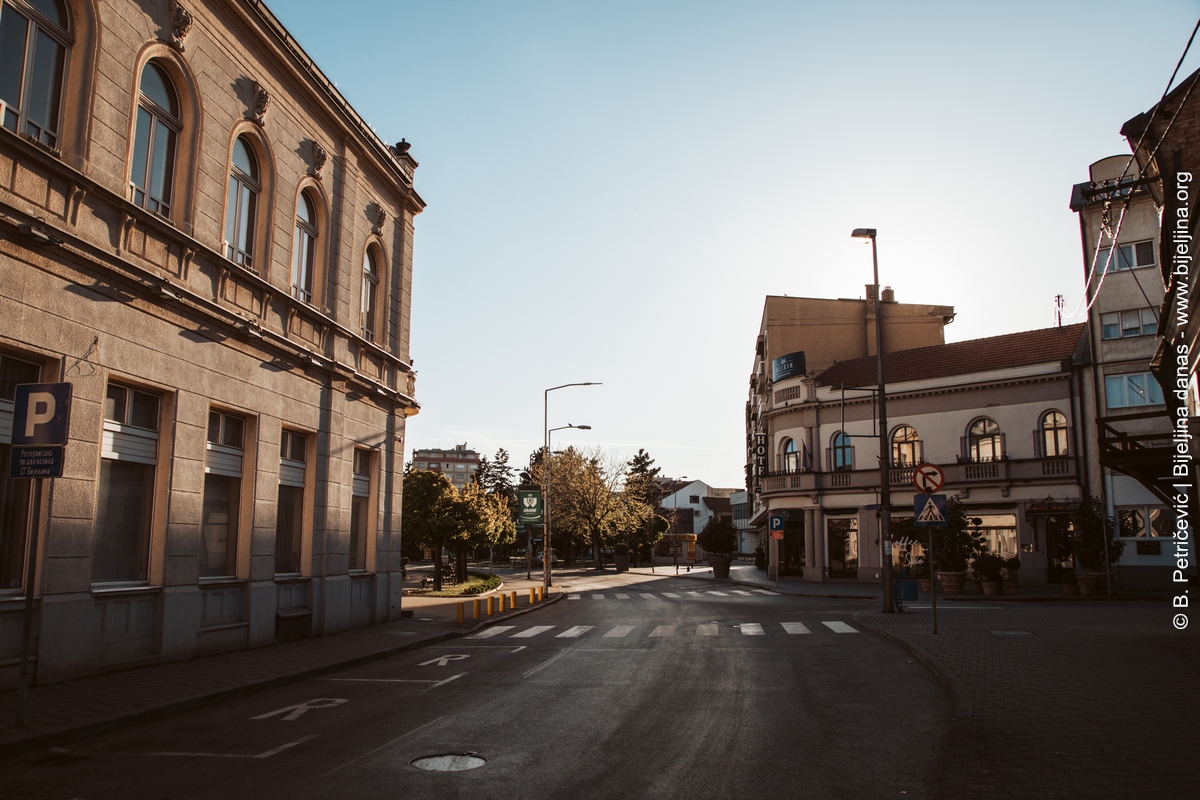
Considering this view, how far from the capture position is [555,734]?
331 inches

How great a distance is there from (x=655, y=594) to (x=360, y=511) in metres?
17.1

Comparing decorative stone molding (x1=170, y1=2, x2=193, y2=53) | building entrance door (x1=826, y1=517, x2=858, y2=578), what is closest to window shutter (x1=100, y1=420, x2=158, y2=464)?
decorative stone molding (x1=170, y1=2, x2=193, y2=53)

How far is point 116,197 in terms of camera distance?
11695mm

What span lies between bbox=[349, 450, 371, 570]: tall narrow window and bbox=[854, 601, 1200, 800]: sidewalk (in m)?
11.6

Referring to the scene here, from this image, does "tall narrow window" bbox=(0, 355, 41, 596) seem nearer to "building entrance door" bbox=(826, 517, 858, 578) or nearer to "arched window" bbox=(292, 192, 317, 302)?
"arched window" bbox=(292, 192, 317, 302)

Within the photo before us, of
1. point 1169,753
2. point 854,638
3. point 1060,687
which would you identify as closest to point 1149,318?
point 854,638

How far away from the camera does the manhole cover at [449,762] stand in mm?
7105

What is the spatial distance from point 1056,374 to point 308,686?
35976 mm

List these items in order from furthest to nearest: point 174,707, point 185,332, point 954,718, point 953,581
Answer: point 953,581 < point 185,332 < point 174,707 < point 954,718

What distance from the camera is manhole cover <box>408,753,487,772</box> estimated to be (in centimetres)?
711

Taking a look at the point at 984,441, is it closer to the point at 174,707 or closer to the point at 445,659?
the point at 445,659

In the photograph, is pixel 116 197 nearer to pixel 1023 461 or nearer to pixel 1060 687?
pixel 1060 687

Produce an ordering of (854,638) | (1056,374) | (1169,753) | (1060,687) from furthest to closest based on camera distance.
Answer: (1056,374) → (854,638) → (1060,687) → (1169,753)

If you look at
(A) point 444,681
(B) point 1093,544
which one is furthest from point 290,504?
(B) point 1093,544
